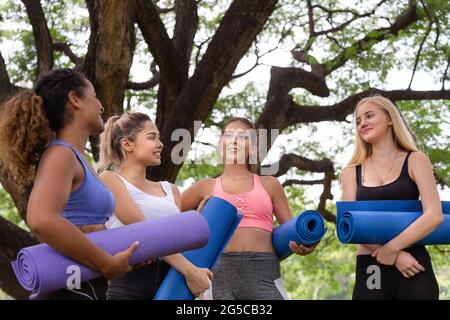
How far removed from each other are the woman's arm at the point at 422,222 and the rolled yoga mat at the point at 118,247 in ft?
3.35

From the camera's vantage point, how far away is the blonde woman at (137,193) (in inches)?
131

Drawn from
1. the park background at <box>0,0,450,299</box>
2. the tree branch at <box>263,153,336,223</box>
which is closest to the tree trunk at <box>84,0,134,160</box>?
the park background at <box>0,0,450,299</box>

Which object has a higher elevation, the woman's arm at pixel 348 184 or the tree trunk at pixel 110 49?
the tree trunk at pixel 110 49

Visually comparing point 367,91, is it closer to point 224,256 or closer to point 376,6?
point 376,6

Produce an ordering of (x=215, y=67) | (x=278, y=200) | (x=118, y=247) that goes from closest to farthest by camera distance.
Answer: (x=118, y=247), (x=278, y=200), (x=215, y=67)

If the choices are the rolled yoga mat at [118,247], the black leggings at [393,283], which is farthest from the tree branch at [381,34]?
the rolled yoga mat at [118,247]

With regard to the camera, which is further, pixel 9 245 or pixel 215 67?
pixel 9 245

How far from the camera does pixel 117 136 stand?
3.85 metres

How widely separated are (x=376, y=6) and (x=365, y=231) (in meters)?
6.90

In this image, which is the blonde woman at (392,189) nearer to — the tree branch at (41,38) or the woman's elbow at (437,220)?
the woman's elbow at (437,220)

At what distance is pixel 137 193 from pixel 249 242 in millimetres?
771

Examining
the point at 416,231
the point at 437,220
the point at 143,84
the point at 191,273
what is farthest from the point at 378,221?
the point at 143,84

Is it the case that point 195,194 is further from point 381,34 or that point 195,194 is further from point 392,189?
point 381,34

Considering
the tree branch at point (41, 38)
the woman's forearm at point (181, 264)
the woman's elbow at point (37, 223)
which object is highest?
the tree branch at point (41, 38)
